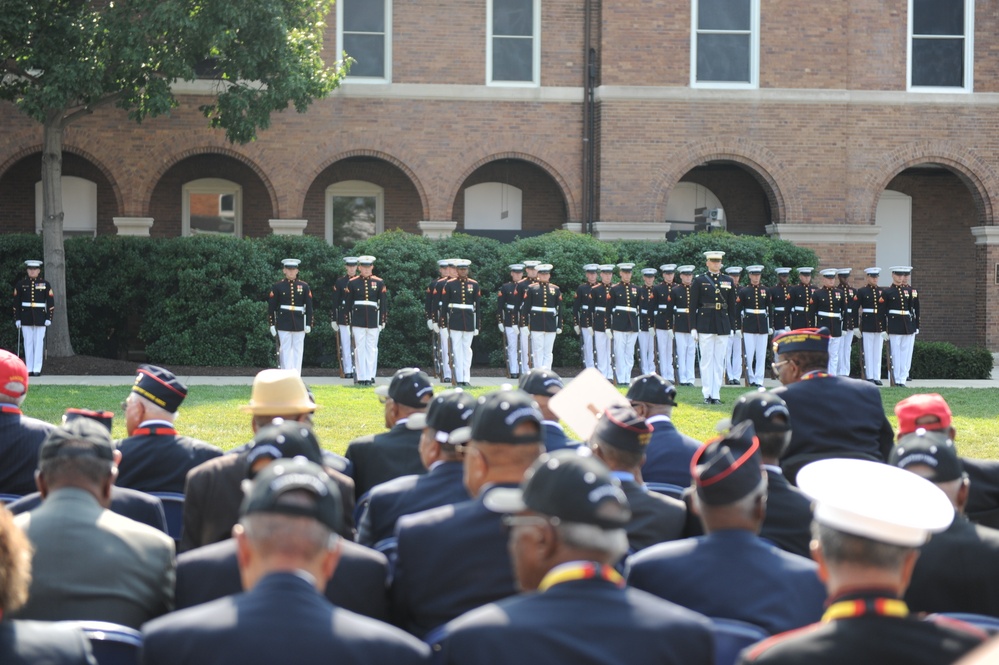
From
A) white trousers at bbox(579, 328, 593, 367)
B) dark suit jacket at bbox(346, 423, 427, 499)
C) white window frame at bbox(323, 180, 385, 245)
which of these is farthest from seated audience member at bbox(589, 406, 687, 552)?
white window frame at bbox(323, 180, 385, 245)

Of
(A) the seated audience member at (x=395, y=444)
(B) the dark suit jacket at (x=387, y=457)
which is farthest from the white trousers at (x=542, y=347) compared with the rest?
(B) the dark suit jacket at (x=387, y=457)

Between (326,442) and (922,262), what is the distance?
20882 mm

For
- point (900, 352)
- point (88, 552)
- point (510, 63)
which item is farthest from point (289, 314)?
point (88, 552)

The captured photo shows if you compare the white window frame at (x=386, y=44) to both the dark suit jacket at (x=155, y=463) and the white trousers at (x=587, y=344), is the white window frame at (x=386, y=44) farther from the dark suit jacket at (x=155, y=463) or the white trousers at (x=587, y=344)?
the dark suit jacket at (x=155, y=463)

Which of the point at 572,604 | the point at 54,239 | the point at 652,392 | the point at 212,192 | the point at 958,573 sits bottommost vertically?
the point at 958,573

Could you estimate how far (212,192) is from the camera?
28.4m

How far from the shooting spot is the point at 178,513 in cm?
626

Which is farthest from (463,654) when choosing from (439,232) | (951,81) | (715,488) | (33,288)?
(951,81)

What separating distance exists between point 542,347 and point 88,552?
18.7 meters

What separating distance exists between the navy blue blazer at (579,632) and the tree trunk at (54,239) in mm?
21513

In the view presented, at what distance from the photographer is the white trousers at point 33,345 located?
72.1ft

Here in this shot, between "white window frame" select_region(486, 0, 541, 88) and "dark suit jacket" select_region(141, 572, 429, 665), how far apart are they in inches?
963

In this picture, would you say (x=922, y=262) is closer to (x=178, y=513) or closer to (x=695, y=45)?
(x=695, y=45)

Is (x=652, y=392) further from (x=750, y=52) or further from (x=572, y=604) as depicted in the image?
(x=750, y=52)
